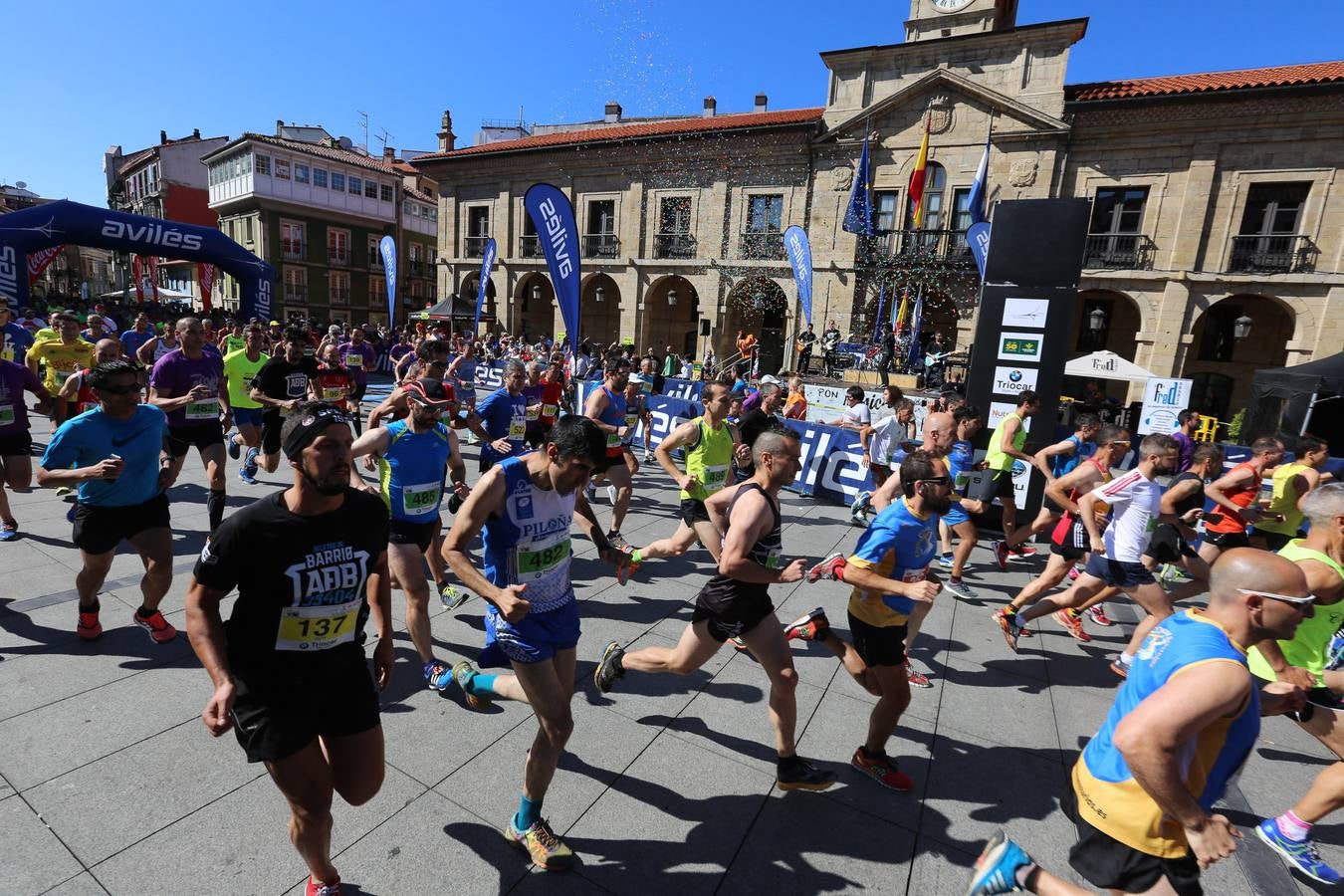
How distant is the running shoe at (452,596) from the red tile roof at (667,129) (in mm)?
24627

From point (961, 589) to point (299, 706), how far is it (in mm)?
6184

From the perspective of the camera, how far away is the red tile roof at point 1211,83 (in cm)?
1880

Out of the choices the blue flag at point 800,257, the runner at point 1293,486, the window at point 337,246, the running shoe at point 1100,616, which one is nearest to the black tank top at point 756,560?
the running shoe at point 1100,616

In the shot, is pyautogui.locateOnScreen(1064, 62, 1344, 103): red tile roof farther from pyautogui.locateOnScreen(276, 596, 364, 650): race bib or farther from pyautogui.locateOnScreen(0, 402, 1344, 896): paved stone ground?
pyautogui.locateOnScreen(276, 596, 364, 650): race bib

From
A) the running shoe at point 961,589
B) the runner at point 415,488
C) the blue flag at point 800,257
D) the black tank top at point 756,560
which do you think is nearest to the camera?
the black tank top at point 756,560

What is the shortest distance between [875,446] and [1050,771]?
231 inches

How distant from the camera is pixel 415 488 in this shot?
4.29 metres

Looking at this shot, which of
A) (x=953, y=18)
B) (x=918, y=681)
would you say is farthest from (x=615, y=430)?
(x=953, y=18)

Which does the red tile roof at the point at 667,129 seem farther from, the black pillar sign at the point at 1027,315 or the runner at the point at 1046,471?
the runner at the point at 1046,471

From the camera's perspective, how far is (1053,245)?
27.1 feet

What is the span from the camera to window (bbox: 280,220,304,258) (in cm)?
4294

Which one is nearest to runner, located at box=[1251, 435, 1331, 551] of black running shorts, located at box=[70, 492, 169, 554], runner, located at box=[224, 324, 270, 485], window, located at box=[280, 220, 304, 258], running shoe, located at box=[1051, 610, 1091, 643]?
running shoe, located at box=[1051, 610, 1091, 643]

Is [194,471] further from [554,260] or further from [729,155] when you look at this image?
[729,155]

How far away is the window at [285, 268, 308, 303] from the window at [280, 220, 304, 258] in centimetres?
106
